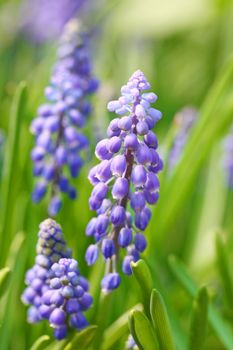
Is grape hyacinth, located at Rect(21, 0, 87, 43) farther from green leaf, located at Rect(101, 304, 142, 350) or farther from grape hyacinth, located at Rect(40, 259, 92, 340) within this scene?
grape hyacinth, located at Rect(40, 259, 92, 340)

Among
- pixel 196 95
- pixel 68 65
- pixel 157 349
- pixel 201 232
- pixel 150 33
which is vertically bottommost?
pixel 157 349

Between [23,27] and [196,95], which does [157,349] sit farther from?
[23,27]

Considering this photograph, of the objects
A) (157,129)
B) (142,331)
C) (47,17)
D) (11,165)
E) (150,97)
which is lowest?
(142,331)

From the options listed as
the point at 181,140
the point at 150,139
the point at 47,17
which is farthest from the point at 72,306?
the point at 47,17

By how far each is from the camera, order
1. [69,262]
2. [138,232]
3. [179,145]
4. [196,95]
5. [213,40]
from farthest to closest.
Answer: [213,40]
[196,95]
[179,145]
[138,232]
[69,262]

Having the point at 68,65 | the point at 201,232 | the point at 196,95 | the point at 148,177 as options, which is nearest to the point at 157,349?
the point at 148,177

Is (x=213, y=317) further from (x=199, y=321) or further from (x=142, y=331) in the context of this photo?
(x=142, y=331)
